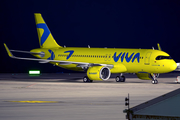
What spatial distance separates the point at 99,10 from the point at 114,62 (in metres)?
44.6

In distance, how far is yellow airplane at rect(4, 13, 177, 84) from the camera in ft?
131

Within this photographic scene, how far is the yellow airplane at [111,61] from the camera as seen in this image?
39.9 metres

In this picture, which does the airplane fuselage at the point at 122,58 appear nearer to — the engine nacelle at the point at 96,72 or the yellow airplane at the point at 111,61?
the yellow airplane at the point at 111,61

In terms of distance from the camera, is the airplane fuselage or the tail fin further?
the tail fin

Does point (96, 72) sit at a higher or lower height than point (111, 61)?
lower

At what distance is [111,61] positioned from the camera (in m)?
43.2

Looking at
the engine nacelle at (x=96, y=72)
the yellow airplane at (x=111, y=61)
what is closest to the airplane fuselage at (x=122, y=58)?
the yellow airplane at (x=111, y=61)

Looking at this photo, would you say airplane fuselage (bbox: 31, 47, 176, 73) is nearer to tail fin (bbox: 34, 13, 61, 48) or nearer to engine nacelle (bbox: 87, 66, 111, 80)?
engine nacelle (bbox: 87, 66, 111, 80)

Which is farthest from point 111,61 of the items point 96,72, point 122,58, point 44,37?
point 44,37

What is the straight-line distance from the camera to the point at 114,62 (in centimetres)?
4288

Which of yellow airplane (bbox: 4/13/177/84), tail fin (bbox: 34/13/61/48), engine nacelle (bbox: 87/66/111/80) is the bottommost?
engine nacelle (bbox: 87/66/111/80)

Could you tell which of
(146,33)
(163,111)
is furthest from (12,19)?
(163,111)

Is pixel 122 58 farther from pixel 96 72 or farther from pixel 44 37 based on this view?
pixel 44 37

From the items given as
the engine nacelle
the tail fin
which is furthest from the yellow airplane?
the tail fin
